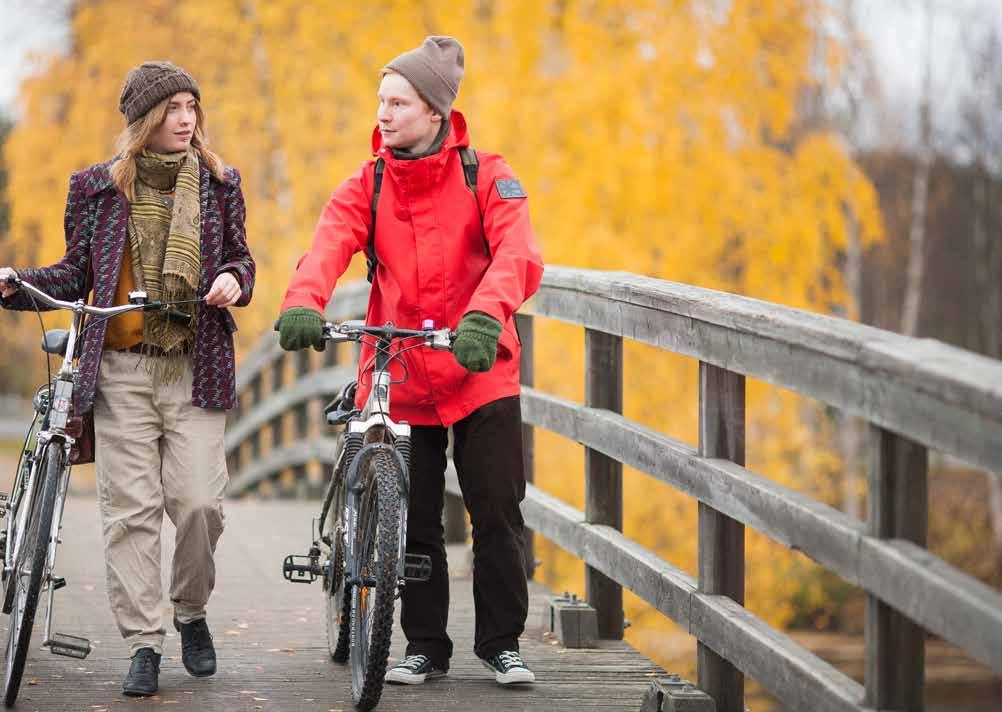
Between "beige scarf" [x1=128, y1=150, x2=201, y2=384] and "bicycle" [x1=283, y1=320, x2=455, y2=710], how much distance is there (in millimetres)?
481

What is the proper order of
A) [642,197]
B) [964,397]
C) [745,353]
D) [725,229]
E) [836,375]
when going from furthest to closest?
[725,229] < [642,197] < [745,353] < [836,375] < [964,397]

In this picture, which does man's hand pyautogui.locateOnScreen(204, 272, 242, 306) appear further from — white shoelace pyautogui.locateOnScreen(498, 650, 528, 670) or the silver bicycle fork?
white shoelace pyautogui.locateOnScreen(498, 650, 528, 670)

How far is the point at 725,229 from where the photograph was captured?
477 inches

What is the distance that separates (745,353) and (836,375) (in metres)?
0.45

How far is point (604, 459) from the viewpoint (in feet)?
15.7

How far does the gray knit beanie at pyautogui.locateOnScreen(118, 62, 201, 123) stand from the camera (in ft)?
13.6

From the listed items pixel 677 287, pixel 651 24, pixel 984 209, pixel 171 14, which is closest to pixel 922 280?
pixel 984 209

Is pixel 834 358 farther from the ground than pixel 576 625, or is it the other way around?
pixel 834 358

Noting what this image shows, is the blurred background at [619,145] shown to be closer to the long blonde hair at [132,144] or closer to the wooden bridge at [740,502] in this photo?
the wooden bridge at [740,502]

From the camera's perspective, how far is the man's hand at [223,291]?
409 centimetres

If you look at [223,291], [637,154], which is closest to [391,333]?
[223,291]

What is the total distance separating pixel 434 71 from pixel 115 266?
0.99 metres

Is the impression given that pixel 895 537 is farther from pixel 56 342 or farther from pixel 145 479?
pixel 56 342

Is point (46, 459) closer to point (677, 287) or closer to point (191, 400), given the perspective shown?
point (191, 400)
